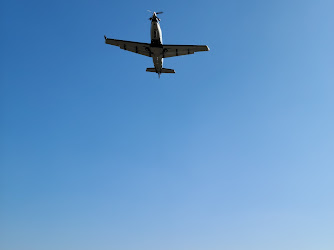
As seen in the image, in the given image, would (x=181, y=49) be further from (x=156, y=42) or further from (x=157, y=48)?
(x=156, y=42)

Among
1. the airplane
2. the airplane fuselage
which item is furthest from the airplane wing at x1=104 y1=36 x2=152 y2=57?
the airplane fuselage

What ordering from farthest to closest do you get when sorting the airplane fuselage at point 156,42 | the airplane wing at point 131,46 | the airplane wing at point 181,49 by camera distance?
the airplane wing at point 181,49, the airplane wing at point 131,46, the airplane fuselage at point 156,42

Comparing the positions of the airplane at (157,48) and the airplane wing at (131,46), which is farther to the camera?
the airplane wing at (131,46)

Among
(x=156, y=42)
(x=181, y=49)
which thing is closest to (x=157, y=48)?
(x=156, y=42)

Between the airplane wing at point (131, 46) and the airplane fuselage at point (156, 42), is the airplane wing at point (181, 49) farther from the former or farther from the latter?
the airplane wing at point (131, 46)

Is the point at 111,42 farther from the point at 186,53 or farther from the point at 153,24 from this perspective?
the point at 186,53

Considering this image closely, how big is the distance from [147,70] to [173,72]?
6.15 meters

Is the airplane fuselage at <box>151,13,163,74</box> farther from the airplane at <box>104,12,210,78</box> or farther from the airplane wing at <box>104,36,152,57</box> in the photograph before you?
the airplane wing at <box>104,36,152,57</box>

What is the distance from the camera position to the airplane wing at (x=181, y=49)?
7362cm

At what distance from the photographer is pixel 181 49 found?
245ft

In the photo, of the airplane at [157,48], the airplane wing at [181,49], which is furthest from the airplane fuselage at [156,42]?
the airplane wing at [181,49]

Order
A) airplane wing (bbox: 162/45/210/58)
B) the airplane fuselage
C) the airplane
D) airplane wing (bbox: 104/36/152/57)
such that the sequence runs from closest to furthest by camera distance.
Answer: the airplane fuselage, the airplane, airplane wing (bbox: 104/36/152/57), airplane wing (bbox: 162/45/210/58)

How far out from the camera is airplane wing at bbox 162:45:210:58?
242ft

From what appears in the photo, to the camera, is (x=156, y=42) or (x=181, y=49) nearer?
(x=156, y=42)
